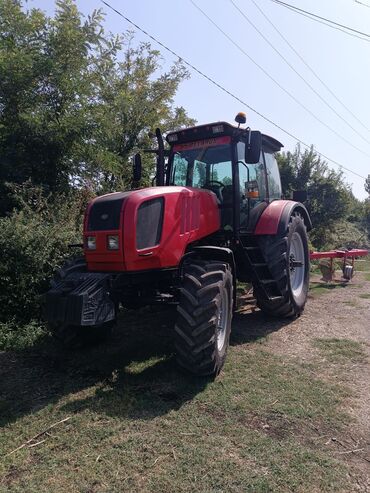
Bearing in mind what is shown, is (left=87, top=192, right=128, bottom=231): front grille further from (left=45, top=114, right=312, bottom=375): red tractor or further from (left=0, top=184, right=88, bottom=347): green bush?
(left=0, top=184, right=88, bottom=347): green bush

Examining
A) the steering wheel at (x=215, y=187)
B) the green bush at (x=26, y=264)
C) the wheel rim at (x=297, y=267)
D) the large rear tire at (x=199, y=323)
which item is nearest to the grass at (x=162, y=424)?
the large rear tire at (x=199, y=323)

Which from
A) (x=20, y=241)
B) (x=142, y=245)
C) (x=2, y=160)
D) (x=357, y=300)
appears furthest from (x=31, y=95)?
(x=357, y=300)

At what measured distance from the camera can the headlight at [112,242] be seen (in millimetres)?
4250

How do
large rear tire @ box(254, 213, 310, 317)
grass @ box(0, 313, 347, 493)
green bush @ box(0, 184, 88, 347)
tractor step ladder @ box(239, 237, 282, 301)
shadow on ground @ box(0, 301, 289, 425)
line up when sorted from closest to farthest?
grass @ box(0, 313, 347, 493), shadow on ground @ box(0, 301, 289, 425), green bush @ box(0, 184, 88, 347), tractor step ladder @ box(239, 237, 282, 301), large rear tire @ box(254, 213, 310, 317)

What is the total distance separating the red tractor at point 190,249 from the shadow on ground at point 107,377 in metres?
0.26

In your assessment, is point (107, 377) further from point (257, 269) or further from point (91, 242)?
point (257, 269)

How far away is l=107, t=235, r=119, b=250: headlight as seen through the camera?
13.9 feet

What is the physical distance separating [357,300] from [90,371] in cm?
590

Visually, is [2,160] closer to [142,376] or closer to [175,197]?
[175,197]

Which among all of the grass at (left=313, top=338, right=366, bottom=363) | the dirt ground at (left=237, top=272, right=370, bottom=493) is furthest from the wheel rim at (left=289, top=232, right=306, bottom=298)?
the grass at (left=313, top=338, right=366, bottom=363)

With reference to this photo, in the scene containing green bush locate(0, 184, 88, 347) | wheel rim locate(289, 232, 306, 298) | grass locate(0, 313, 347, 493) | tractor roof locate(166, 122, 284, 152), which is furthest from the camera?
wheel rim locate(289, 232, 306, 298)

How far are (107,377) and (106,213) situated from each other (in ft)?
5.26

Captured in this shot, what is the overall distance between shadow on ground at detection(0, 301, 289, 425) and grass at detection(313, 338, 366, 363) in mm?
841

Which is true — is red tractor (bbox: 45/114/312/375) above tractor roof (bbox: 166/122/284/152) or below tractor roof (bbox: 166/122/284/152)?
below
